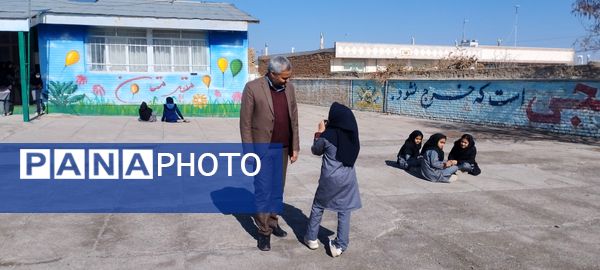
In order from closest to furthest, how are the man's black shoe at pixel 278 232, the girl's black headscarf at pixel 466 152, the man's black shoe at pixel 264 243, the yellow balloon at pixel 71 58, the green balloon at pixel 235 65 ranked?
the man's black shoe at pixel 264 243, the man's black shoe at pixel 278 232, the girl's black headscarf at pixel 466 152, the yellow balloon at pixel 71 58, the green balloon at pixel 235 65

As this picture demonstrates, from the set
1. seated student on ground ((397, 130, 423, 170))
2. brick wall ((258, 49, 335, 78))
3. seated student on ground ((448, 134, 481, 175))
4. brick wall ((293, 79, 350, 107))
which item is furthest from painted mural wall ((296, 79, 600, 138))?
brick wall ((258, 49, 335, 78))

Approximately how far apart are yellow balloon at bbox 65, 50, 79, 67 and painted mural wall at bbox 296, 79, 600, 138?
42.7 ft

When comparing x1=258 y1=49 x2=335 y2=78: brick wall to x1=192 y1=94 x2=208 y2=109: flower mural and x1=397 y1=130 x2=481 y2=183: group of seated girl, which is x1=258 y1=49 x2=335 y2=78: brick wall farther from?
x1=397 y1=130 x2=481 y2=183: group of seated girl

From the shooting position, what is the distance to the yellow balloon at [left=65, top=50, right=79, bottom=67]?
15633 millimetres

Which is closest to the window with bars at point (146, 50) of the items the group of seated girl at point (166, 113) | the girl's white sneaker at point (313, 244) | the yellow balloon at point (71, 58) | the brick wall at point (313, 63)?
the yellow balloon at point (71, 58)

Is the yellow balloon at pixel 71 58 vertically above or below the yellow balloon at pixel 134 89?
above

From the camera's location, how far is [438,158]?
Answer: 297 inches

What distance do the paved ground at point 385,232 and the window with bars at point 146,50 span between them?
9.65 meters

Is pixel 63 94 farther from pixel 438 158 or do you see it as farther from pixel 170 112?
pixel 438 158

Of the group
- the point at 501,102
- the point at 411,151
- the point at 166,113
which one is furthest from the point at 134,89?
the point at 501,102

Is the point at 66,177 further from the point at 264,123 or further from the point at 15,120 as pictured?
the point at 15,120

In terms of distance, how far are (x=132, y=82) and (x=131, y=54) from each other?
95 cm

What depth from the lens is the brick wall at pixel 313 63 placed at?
32.3m

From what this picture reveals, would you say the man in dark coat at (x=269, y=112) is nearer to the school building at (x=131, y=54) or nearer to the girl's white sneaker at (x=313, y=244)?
the girl's white sneaker at (x=313, y=244)
